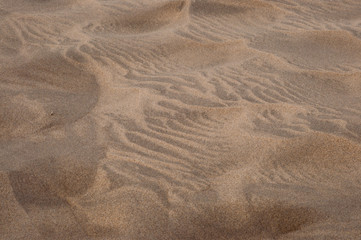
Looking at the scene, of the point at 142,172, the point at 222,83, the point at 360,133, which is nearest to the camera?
the point at 142,172

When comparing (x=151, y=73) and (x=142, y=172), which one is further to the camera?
(x=151, y=73)

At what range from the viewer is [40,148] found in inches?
124

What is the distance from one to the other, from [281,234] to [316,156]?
0.80 metres

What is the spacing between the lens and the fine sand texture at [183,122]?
2.49m

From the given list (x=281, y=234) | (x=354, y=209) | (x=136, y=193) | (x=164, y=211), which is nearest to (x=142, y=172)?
(x=136, y=193)

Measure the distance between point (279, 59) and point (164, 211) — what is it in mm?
2354

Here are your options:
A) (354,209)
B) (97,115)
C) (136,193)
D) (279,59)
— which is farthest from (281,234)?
(279,59)

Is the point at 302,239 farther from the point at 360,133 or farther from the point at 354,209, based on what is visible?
the point at 360,133

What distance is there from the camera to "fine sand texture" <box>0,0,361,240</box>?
8.16 feet

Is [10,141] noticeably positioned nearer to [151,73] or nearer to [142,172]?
[142,172]

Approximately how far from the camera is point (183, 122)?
3.46 meters

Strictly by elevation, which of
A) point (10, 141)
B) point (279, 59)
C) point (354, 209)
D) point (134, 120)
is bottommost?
point (10, 141)

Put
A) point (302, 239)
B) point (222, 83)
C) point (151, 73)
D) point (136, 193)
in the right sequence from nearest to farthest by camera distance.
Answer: point (302, 239)
point (136, 193)
point (222, 83)
point (151, 73)

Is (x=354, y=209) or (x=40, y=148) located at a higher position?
(x=354, y=209)
